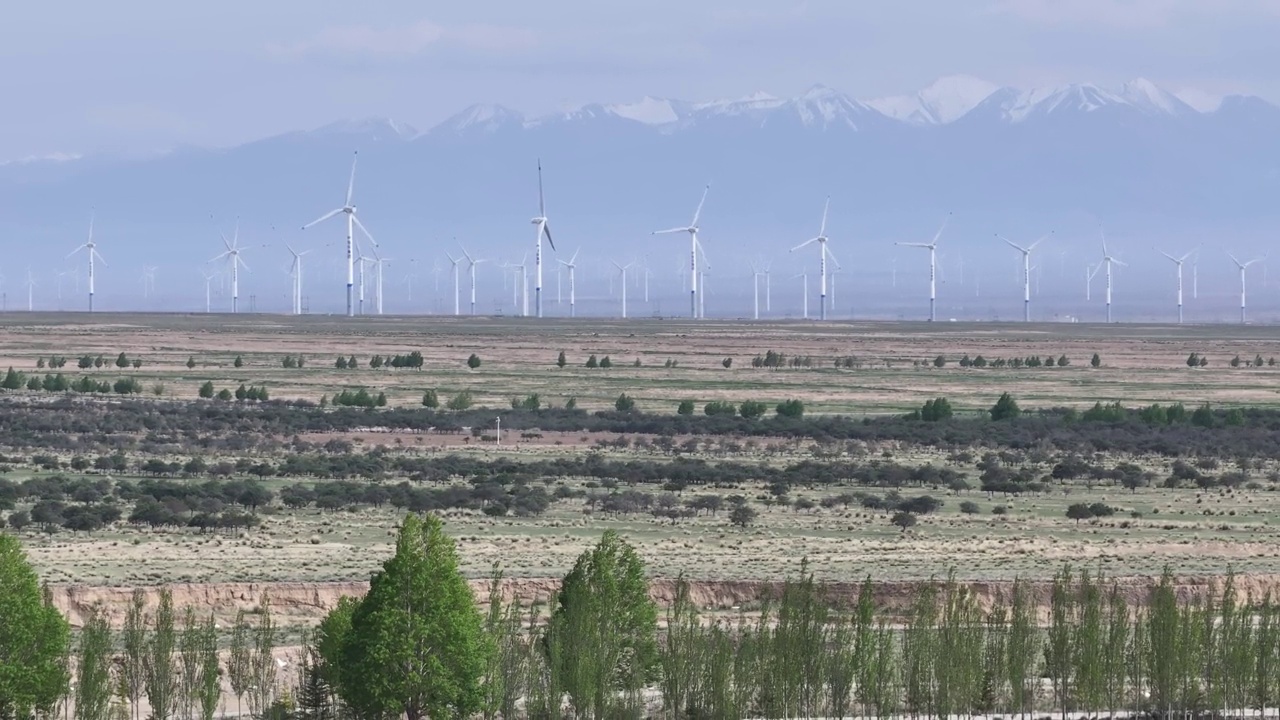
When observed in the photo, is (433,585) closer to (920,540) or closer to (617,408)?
A: (920,540)

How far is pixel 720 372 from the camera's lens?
409ft

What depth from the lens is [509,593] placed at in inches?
1553

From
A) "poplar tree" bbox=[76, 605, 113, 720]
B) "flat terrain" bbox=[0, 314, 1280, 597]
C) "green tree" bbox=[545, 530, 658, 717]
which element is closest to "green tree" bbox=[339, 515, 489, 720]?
"green tree" bbox=[545, 530, 658, 717]

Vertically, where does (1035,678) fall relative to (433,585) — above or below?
below

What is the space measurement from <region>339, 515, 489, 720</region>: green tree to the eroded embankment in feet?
31.6

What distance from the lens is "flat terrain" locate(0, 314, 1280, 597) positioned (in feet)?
143

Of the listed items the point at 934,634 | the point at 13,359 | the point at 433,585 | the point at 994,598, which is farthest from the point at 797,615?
the point at 13,359

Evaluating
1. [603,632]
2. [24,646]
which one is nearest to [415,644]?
[603,632]

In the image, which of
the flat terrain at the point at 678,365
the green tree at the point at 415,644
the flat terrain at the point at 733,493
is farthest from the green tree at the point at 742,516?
the flat terrain at the point at 678,365

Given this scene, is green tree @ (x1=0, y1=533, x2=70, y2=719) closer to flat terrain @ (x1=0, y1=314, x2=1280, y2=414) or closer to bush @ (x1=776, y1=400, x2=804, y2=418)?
bush @ (x1=776, y1=400, x2=804, y2=418)

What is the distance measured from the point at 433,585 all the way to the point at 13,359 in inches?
4187

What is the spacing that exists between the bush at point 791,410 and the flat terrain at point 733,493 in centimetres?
373

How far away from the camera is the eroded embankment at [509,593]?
37.8 m

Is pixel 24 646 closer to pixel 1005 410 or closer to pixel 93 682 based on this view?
pixel 93 682
